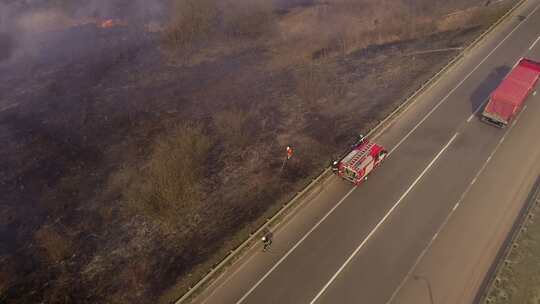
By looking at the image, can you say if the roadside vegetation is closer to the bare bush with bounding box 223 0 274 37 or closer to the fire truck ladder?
the bare bush with bounding box 223 0 274 37

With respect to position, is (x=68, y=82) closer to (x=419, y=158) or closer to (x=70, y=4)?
(x=70, y=4)

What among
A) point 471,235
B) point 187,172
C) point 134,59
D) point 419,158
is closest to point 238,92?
point 187,172

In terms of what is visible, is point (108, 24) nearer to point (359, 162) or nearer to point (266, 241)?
point (359, 162)

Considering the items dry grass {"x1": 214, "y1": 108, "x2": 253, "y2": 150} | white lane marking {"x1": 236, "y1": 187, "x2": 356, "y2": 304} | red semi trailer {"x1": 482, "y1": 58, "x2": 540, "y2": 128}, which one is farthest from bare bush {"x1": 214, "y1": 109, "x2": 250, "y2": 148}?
red semi trailer {"x1": 482, "y1": 58, "x2": 540, "y2": 128}

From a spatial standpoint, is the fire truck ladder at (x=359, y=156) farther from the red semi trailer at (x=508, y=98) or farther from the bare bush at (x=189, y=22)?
the bare bush at (x=189, y=22)

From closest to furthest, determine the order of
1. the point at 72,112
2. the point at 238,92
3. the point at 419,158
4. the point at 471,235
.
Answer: the point at 471,235, the point at 419,158, the point at 72,112, the point at 238,92

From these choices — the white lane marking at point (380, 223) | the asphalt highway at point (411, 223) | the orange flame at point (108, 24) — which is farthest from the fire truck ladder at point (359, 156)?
the orange flame at point (108, 24)
